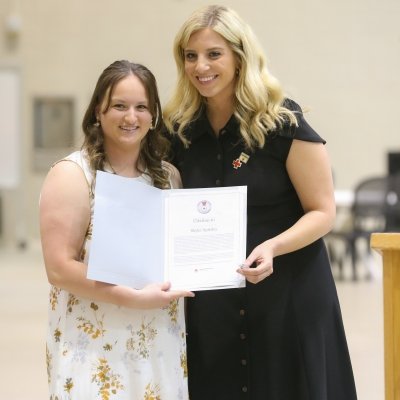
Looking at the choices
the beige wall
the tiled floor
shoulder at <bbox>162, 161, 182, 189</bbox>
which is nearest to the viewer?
shoulder at <bbox>162, 161, 182, 189</bbox>

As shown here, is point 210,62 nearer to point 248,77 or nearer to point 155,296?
point 248,77

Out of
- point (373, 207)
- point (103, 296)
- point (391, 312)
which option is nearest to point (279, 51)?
point (373, 207)

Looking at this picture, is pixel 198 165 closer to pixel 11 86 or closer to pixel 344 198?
pixel 344 198

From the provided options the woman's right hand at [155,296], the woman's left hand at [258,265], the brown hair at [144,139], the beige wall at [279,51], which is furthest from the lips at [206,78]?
the beige wall at [279,51]

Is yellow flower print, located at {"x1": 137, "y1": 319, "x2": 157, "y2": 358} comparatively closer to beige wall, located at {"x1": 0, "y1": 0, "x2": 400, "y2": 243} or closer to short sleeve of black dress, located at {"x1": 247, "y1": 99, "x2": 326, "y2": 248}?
short sleeve of black dress, located at {"x1": 247, "y1": 99, "x2": 326, "y2": 248}

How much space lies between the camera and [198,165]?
290 cm

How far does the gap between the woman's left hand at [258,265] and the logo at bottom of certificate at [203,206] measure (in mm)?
203

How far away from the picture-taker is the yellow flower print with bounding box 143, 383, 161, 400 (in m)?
2.53

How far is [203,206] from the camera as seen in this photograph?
2576 millimetres

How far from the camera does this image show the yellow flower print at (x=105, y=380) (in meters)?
2.48

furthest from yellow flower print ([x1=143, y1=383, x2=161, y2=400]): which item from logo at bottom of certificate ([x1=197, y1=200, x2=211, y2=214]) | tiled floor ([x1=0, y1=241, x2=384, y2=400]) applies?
tiled floor ([x1=0, y1=241, x2=384, y2=400])

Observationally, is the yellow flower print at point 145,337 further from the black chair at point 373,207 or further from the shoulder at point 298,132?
the black chair at point 373,207

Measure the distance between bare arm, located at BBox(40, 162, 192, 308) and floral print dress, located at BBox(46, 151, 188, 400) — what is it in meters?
0.06

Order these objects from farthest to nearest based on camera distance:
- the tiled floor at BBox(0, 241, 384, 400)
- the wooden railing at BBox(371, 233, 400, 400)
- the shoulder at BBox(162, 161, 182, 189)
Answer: the tiled floor at BBox(0, 241, 384, 400) → the shoulder at BBox(162, 161, 182, 189) → the wooden railing at BBox(371, 233, 400, 400)
